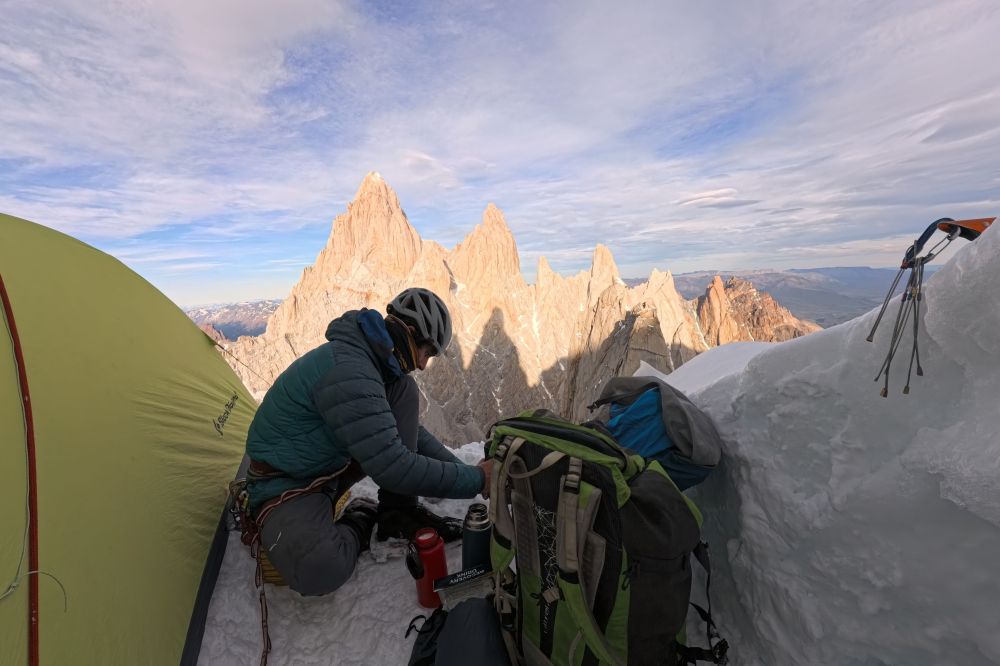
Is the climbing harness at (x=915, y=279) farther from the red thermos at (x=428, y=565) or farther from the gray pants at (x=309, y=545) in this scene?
the gray pants at (x=309, y=545)

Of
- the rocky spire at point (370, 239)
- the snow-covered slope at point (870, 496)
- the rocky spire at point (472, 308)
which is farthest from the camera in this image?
the rocky spire at point (370, 239)

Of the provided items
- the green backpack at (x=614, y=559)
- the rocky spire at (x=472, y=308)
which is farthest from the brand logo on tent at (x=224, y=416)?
the rocky spire at (x=472, y=308)

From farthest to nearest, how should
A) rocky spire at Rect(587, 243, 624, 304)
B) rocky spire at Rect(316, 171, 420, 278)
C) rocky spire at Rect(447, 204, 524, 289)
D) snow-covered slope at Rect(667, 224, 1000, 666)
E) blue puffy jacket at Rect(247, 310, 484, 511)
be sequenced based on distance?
rocky spire at Rect(316, 171, 420, 278) < rocky spire at Rect(447, 204, 524, 289) < rocky spire at Rect(587, 243, 624, 304) < blue puffy jacket at Rect(247, 310, 484, 511) < snow-covered slope at Rect(667, 224, 1000, 666)

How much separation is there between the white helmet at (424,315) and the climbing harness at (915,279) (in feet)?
8.67

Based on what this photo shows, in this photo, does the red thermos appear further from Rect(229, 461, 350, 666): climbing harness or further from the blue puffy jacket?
Rect(229, 461, 350, 666): climbing harness

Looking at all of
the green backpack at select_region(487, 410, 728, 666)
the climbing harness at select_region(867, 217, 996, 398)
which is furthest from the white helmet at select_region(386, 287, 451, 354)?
the climbing harness at select_region(867, 217, 996, 398)

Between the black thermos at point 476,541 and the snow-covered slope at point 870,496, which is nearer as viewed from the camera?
the snow-covered slope at point 870,496

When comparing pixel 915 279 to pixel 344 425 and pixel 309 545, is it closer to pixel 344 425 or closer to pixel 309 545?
pixel 344 425

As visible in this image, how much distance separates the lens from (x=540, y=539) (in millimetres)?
2369

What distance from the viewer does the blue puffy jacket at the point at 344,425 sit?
2.91 metres

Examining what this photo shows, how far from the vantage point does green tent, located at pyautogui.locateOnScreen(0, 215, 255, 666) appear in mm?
2279

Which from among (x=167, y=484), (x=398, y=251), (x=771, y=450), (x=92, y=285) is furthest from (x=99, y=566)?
(x=398, y=251)

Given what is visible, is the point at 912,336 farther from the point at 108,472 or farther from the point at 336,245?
the point at 336,245

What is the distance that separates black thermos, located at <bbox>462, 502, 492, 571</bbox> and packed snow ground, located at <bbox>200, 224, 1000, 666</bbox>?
70 centimetres
